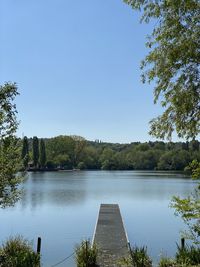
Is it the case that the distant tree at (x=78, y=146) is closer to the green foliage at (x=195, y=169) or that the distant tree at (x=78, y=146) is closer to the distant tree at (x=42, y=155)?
the distant tree at (x=42, y=155)

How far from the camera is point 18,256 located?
33.9 feet

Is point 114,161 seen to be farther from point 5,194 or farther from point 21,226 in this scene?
point 5,194

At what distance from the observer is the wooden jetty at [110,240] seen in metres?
12.3

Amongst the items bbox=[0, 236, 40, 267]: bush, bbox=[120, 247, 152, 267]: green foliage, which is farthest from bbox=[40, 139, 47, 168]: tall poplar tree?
bbox=[120, 247, 152, 267]: green foliage

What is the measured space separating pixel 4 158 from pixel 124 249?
5.85m

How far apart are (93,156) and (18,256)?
4921 inches

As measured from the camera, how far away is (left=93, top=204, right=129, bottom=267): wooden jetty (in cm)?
1233

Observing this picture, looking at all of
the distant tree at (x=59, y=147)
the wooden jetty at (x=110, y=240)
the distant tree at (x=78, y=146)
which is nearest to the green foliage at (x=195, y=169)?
the wooden jetty at (x=110, y=240)

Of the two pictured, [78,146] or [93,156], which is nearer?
[78,146]

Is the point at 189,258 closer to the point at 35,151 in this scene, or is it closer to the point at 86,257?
the point at 86,257

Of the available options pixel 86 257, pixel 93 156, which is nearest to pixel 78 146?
pixel 93 156

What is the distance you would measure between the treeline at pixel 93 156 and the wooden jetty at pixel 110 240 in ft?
286

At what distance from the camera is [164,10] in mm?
8070

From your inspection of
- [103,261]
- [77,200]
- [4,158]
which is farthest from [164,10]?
[77,200]
